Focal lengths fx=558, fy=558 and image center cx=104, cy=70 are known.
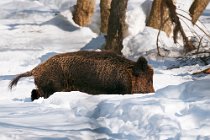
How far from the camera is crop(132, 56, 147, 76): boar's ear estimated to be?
772cm

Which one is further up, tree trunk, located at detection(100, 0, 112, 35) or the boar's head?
the boar's head

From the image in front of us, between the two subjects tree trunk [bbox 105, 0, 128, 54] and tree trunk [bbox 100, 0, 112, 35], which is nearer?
tree trunk [bbox 105, 0, 128, 54]

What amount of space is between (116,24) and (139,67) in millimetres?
5509

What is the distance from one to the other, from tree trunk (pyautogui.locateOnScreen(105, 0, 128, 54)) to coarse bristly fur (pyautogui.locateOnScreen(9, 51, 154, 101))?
4.79 metres

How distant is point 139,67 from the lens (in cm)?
776

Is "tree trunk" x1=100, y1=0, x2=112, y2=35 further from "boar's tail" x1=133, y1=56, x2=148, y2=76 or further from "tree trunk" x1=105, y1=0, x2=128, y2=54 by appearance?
"boar's tail" x1=133, y1=56, x2=148, y2=76

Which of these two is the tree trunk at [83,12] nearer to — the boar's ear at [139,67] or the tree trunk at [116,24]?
the tree trunk at [116,24]

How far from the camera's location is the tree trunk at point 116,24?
12.8 meters

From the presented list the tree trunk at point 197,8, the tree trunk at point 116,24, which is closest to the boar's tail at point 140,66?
the tree trunk at point 116,24

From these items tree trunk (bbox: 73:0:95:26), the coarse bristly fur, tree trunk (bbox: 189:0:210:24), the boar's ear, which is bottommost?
tree trunk (bbox: 73:0:95:26)

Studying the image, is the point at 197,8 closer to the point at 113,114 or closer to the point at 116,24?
the point at 116,24

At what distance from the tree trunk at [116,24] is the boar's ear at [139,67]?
16.5 feet

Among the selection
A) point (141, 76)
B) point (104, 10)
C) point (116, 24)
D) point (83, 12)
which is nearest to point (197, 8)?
point (104, 10)

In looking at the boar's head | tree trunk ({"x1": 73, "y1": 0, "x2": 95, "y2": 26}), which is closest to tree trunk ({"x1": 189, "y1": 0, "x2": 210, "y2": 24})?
tree trunk ({"x1": 73, "y1": 0, "x2": 95, "y2": 26})
